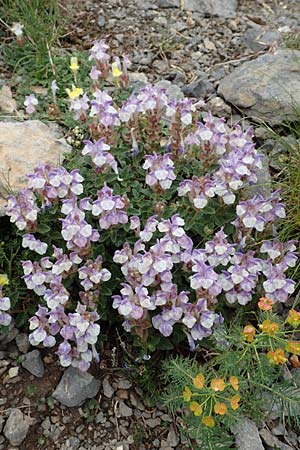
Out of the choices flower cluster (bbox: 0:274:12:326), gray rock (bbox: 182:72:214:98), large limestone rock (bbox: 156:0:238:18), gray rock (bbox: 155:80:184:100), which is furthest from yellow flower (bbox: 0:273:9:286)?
large limestone rock (bbox: 156:0:238:18)

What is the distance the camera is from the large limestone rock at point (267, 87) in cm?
317

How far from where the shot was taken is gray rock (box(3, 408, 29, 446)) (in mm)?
2301

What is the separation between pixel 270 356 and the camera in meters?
1.97

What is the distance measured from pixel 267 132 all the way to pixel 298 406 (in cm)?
140

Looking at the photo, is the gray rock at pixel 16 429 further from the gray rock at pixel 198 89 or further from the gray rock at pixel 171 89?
the gray rock at pixel 198 89

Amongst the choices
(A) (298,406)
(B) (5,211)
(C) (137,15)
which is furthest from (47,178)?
(C) (137,15)

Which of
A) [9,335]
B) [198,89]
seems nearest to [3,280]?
[9,335]

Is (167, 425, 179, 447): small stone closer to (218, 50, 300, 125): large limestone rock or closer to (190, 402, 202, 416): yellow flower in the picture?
(190, 402, 202, 416): yellow flower

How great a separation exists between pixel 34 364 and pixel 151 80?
1.73m

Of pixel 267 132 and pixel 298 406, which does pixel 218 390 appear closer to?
pixel 298 406

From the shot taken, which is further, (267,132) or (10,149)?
(267,132)

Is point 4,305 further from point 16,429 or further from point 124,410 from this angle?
point 124,410

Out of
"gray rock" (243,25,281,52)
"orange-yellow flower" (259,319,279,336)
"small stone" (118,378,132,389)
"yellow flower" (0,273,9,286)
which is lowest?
"small stone" (118,378,132,389)

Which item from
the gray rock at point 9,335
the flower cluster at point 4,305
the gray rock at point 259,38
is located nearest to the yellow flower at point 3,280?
the flower cluster at point 4,305
